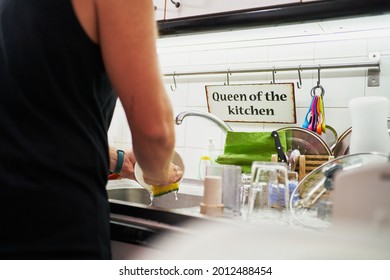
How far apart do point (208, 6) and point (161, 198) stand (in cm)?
62

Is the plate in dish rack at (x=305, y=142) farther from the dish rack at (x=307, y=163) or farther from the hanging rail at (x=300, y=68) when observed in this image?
the hanging rail at (x=300, y=68)

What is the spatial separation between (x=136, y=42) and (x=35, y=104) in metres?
0.16

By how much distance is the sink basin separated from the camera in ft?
3.79

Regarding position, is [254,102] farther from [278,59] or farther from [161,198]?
[161,198]

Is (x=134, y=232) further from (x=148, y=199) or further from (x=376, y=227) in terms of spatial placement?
(x=148, y=199)

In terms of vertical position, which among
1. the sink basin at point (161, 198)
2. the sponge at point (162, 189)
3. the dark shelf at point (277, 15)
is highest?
the dark shelf at point (277, 15)

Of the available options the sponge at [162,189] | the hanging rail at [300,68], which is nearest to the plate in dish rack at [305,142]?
the hanging rail at [300,68]

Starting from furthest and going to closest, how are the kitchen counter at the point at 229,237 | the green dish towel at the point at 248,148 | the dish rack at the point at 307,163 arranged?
the green dish towel at the point at 248,148
the dish rack at the point at 307,163
the kitchen counter at the point at 229,237

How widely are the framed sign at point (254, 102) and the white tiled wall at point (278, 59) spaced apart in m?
0.03

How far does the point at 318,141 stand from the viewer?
112 cm

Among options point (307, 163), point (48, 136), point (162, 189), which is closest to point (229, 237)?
point (48, 136)

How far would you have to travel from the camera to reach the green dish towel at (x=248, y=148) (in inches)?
42.8

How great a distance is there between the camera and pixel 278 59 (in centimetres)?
→ 134

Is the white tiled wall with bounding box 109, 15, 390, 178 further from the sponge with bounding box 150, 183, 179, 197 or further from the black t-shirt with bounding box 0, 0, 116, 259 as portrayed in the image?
the black t-shirt with bounding box 0, 0, 116, 259
